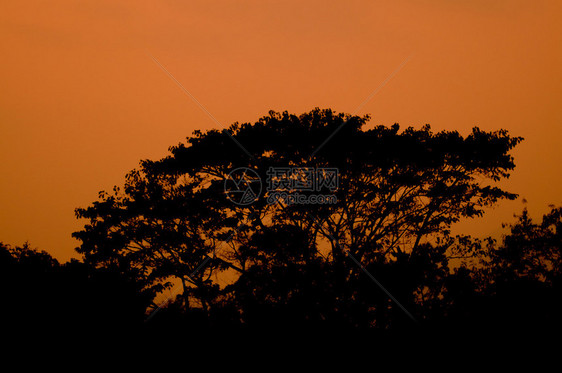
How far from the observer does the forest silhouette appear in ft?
59.3

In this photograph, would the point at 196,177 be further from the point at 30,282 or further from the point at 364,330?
the point at 364,330

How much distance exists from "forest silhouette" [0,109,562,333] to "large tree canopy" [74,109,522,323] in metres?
0.06

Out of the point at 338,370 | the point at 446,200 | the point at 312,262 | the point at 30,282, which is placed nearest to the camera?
the point at 338,370

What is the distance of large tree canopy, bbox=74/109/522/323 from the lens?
2144 cm

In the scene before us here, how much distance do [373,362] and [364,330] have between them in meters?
1.12

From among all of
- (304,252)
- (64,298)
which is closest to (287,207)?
(304,252)

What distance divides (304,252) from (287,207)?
203 centimetres

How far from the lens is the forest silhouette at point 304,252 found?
711 inches

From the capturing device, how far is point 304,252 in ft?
69.2

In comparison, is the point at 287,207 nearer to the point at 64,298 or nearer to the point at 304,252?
the point at 304,252

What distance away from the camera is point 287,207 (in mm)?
21875

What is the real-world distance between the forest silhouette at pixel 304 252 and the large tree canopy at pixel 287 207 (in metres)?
0.06

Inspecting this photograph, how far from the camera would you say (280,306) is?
1891 centimetres

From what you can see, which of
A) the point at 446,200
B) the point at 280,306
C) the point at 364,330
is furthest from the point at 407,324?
the point at 446,200
